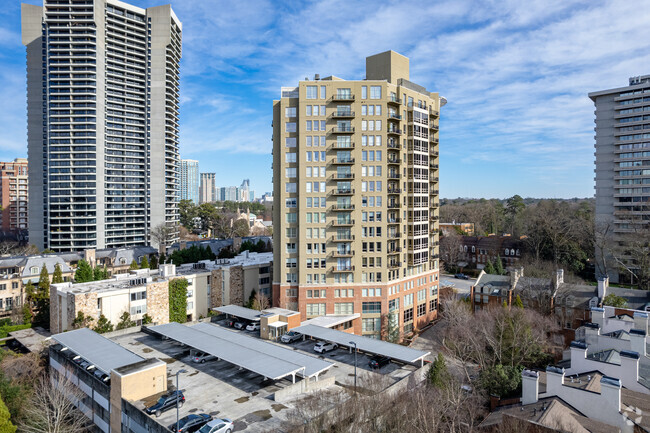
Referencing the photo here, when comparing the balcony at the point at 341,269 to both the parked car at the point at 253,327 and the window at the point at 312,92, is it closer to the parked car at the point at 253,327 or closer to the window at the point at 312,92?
the parked car at the point at 253,327

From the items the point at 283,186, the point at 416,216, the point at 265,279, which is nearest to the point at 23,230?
the point at 265,279

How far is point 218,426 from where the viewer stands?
76.1ft

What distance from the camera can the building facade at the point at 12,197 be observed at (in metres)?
144

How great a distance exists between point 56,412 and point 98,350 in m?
5.81

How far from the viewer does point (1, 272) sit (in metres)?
69.2

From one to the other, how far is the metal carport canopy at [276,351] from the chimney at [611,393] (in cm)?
1786

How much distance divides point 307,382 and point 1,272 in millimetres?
68666

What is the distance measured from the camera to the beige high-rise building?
5272 centimetres

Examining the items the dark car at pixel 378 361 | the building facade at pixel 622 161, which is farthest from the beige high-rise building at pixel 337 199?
the building facade at pixel 622 161

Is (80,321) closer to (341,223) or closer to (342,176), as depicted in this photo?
(341,223)

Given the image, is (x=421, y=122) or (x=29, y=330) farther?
(x=421, y=122)

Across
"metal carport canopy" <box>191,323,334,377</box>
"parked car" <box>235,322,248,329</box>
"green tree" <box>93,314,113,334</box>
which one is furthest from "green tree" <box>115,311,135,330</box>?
"parked car" <box>235,322,248,329</box>

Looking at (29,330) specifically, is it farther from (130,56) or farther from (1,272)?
(130,56)

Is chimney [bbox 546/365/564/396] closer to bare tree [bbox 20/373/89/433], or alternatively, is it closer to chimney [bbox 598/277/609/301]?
bare tree [bbox 20/373/89/433]
